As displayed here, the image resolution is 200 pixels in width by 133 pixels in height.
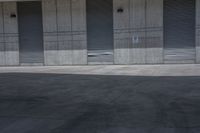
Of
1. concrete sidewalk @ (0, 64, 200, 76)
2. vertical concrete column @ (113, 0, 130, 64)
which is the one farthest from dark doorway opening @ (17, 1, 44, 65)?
vertical concrete column @ (113, 0, 130, 64)

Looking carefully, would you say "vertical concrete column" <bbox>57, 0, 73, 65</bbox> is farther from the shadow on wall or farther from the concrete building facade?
the shadow on wall

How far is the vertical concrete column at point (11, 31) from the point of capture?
22750 millimetres

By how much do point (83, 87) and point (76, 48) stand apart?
1066cm

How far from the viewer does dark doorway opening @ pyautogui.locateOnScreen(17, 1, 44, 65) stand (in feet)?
73.8

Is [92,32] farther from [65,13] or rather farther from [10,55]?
[10,55]

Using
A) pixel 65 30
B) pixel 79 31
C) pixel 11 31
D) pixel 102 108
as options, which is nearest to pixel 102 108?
pixel 102 108

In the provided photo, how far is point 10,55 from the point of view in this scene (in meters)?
23.1

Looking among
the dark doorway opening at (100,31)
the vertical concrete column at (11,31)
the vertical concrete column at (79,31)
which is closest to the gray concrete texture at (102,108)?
the dark doorway opening at (100,31)

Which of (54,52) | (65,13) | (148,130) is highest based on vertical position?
(65,13)

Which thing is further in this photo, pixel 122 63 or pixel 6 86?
pixel 122 63

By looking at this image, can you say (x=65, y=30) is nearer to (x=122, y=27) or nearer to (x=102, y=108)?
(x=122, y=27)

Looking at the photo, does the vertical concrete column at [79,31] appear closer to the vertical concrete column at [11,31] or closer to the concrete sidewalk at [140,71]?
the concrete sidewalk at [140,71]

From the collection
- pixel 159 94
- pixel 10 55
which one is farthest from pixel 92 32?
pixel 159 94

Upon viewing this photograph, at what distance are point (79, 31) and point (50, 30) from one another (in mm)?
2265
